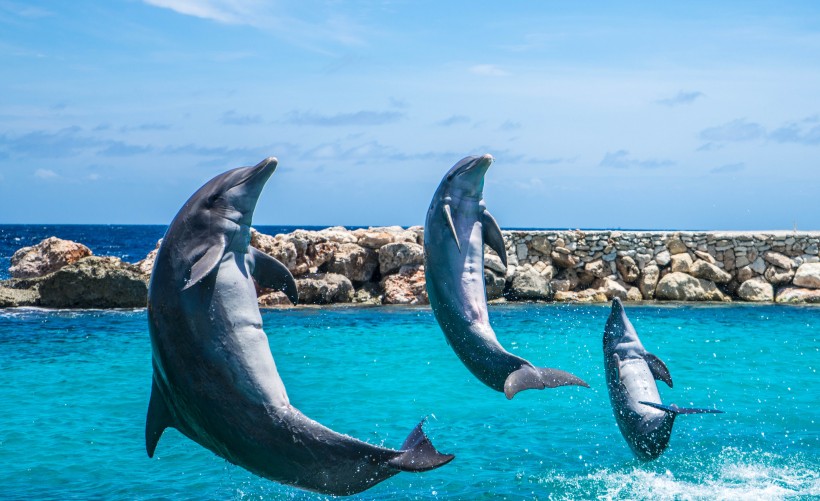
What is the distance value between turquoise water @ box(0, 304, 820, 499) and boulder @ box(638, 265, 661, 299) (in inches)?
62.9

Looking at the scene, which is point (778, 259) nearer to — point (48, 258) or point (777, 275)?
point (777, 275)

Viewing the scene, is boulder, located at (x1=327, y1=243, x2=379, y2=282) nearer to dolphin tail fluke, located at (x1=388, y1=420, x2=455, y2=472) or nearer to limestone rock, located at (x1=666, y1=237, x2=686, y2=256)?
limestone rock, located at (x1=666, y1=237, x2=686, y2=256)

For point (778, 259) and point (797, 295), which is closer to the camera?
point (797, 295)

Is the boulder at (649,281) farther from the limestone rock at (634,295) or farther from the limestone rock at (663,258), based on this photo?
the limestone rock at (663,258)

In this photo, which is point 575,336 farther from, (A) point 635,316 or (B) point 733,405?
(B) point 733,405

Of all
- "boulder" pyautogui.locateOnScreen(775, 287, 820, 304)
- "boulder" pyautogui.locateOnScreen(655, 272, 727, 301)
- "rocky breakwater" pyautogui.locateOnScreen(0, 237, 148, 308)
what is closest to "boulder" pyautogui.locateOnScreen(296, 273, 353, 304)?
"rocky breakwater" pyautogui.locateOnScreen(0, 237, 148, 308)

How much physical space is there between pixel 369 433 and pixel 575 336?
8.36 m

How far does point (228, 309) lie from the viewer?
4629 mm

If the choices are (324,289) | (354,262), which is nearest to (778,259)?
(354,262)

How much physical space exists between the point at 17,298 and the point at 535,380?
19.6 m

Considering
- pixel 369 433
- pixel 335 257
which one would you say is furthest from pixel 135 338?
pixel 369 433

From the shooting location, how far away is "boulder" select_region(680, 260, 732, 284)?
73.4ft

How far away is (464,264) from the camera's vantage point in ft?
20.7

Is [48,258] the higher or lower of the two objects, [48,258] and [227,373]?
the lower
